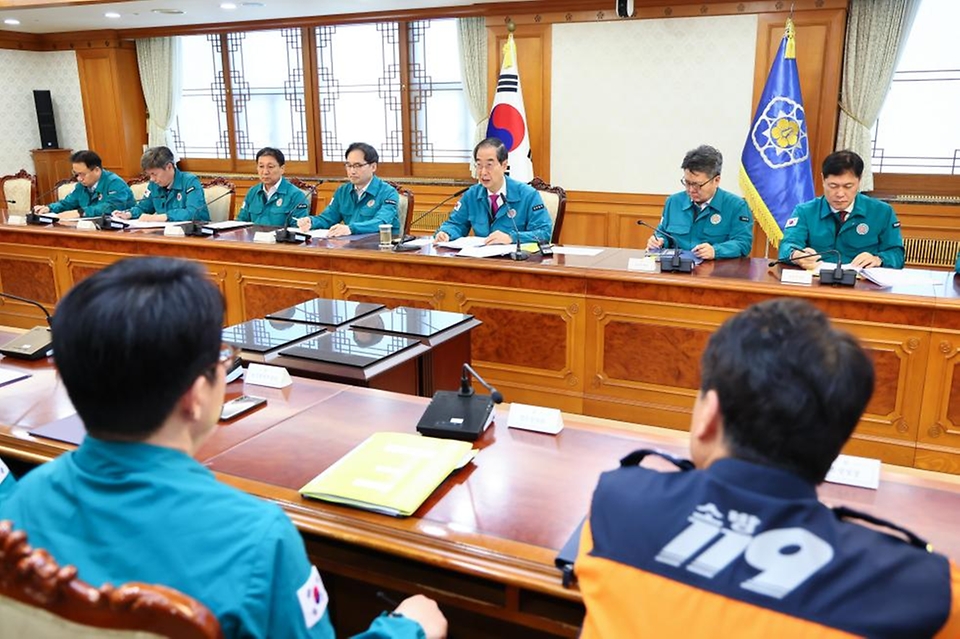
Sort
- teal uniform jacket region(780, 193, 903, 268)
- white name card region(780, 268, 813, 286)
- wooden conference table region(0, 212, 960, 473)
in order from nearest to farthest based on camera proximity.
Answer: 1. wooden conference table region(0, 212, 960, 473)
2. white name card region(780, 268, 813, 286)
3. teal uniform jacket region(780, 193, 903, 268)

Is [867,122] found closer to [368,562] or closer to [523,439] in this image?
[523,439]

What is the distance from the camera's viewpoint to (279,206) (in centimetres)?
489

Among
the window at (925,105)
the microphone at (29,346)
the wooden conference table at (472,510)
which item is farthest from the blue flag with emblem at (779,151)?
the microphone at (29,346)

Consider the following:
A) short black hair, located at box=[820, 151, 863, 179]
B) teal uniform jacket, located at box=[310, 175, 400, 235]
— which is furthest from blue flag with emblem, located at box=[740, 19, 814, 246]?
teal uniform jacket, located at box=[310, 175, 400, 235]

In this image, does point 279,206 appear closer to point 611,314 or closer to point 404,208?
point 404,208

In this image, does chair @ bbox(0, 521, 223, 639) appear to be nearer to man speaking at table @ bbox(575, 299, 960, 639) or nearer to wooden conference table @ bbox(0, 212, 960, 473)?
man speaking at table @ bbox(575, 299, 960, 639)

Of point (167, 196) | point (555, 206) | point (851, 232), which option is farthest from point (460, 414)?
point (167, 196)

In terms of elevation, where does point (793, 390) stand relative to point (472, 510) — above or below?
above

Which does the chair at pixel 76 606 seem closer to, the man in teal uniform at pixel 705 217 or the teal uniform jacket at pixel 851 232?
the man in teal uniform at pixel 705 217

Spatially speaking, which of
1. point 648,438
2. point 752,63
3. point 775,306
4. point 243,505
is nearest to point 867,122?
point 752,63

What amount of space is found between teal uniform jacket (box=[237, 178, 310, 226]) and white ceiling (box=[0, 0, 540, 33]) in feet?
6.10

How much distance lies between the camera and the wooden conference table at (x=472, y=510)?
118 cm

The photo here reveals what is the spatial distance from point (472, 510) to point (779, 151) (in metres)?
4.27

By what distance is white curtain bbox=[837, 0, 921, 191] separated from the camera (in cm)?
492
